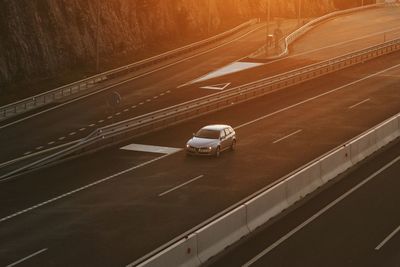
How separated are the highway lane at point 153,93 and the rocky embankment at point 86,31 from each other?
7.48 m

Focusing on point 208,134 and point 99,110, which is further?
point 99,110

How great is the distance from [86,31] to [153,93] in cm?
1750

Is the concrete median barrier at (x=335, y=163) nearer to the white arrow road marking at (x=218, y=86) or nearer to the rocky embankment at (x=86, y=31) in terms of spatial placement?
the white arrow road marking at (x=218, y=86)

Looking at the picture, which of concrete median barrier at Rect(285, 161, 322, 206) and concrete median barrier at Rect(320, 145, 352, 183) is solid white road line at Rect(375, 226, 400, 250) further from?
concrete median barrier at Rect(320, 145, 352, 183)

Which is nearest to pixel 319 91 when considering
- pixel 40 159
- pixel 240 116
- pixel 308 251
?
pixel 240 116

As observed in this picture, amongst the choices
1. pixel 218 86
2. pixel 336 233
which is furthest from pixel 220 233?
pixel 218 86

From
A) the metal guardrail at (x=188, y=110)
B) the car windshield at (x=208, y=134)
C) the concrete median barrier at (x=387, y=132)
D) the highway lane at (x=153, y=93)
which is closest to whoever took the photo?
the concrete median barrier at (x=387, y=132)

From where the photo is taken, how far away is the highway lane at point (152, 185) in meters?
21.2

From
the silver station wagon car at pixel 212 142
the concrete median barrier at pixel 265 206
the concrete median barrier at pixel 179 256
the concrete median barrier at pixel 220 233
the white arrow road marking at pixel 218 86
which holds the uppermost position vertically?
the concrete median barrier at pixel 179 256

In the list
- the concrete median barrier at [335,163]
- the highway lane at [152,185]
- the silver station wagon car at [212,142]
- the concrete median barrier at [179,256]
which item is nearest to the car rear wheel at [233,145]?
the silver station wagon car at [212,142]

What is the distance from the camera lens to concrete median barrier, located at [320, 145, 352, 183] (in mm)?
27797

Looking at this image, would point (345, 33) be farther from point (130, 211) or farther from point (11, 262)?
point (11, 262)

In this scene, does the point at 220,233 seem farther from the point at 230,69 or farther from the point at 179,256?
the point at 230,69

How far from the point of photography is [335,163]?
28922 mm
